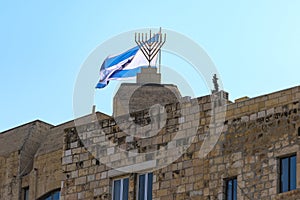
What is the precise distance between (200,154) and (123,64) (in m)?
6.14

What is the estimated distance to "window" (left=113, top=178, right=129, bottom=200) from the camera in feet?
141

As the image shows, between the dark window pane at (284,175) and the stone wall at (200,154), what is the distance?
155mm

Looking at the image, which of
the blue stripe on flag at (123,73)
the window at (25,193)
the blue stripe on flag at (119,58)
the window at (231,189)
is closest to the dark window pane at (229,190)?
the window at (231,189)

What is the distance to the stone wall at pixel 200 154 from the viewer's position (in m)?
39.9

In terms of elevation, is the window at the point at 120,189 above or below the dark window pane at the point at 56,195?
below

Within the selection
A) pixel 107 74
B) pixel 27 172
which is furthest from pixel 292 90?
pixel 27 172

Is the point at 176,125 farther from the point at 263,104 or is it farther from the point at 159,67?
the point at 159,67

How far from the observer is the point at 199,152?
41.6 m

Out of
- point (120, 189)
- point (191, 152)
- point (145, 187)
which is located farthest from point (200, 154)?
point (120, 189)

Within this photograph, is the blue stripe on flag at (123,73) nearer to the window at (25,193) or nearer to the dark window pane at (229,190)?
the window at (25,193)

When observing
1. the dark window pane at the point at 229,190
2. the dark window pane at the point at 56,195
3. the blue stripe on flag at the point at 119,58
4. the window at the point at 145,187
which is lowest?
the dark window pane at the point at 229,190

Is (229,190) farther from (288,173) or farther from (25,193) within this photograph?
(25,193)

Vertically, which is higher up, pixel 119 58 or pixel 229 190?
pixel 119 58

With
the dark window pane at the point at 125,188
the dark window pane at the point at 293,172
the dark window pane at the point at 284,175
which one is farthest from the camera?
the dark window pane at the point at 125,188
